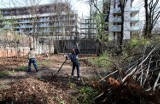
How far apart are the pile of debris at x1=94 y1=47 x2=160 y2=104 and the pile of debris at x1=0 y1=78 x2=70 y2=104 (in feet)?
6.11

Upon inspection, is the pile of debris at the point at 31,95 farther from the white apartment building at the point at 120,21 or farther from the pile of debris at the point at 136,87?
the white apartment building at the point at 120,21

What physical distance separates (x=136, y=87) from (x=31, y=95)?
346cm

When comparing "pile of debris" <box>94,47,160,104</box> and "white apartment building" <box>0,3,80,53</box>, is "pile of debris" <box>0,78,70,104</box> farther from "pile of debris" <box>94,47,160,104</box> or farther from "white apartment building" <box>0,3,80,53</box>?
"white apartment building" <box>0,3,80,53</box>

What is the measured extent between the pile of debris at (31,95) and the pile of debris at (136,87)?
73.3 inches

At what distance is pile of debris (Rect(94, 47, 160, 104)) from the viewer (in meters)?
5.61

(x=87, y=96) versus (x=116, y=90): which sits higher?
(x=116, y=90)

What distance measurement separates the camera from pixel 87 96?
8.52 metres

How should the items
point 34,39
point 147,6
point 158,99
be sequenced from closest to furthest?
point 158,99, point 147,6, point 34,39

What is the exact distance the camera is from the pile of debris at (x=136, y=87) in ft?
18.4

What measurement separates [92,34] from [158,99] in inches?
1417

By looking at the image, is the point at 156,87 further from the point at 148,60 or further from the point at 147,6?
the point at 147,6

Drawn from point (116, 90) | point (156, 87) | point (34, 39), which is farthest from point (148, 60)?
point (34, 39)

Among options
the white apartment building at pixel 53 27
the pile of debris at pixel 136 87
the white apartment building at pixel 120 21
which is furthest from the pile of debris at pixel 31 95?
the white apartment building at pixel 120 21

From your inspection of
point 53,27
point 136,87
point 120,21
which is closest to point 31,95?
point 136,87
